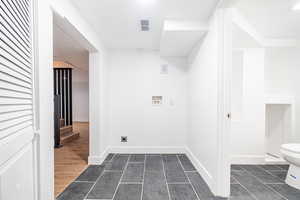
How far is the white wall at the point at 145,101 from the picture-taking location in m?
3.02

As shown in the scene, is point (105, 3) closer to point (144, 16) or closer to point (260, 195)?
point (144, 16)

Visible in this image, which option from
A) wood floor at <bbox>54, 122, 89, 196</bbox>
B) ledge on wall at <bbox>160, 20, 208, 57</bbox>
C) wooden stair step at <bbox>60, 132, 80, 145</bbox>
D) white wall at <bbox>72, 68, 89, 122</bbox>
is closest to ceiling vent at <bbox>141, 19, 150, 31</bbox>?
ledge on wall at <bbox>160, 20, 208, 57</bbox>

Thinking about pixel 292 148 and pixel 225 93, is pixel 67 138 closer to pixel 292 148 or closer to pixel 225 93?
pixel 225 93

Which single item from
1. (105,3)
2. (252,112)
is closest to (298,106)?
(252,112)

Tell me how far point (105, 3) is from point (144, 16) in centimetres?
49

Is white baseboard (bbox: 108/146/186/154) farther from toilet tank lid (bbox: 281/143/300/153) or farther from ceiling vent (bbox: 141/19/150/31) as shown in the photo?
ceiling vent (bbox: 141/19/150/31)

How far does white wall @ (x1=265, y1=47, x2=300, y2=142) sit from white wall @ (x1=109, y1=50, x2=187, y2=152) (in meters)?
1.47

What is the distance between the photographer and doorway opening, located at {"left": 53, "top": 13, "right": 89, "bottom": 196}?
6.72 feet

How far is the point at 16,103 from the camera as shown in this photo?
82 centimetres

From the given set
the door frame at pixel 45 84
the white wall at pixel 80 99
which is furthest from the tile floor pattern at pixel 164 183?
the white wall at pixel 80 99

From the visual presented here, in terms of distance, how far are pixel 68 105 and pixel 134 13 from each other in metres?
4.84

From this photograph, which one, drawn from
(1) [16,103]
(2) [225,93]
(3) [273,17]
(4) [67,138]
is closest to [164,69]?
(2) [225,93]

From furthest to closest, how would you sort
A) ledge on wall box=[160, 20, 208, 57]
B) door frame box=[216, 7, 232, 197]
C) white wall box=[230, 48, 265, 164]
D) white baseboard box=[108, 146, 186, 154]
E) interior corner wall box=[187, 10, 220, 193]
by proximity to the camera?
1. white baseboard box=[108, 146, 186, 154]
2. white wall box=[230, 48, 265, 164]
3. ledge on wall box=[160, 20, 208, 57]
4. interior corner wall box=[187, 10, 220, 193]
5. door frame box=[216, 7, 232, 197]

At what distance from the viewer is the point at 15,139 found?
2.58ft
